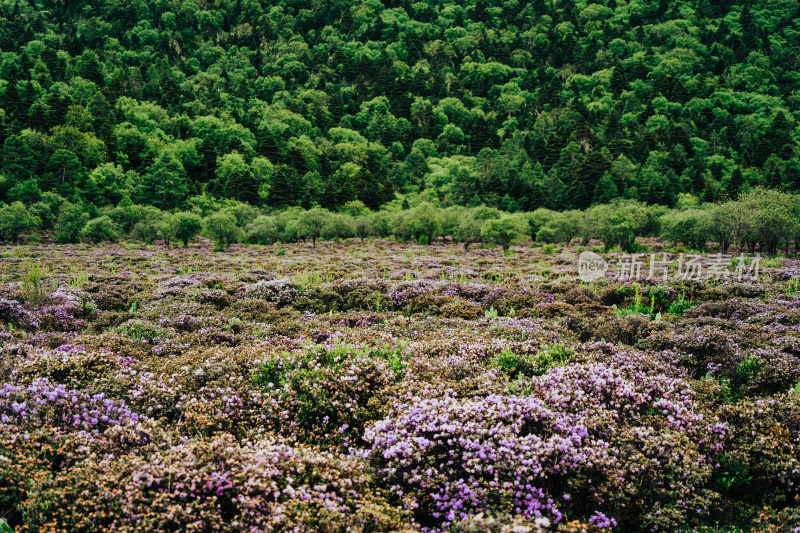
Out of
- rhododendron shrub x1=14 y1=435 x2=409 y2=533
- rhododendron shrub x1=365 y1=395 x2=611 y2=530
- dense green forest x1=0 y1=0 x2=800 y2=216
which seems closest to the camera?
rhododendron shrub x1=14 y1=435 x2=409 y2=533

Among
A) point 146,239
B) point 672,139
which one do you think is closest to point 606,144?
point 672,139

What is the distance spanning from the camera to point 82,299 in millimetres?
15039

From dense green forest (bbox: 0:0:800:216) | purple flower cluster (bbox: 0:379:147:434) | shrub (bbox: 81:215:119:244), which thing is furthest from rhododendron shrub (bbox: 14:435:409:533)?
dense green forest (bbox: 0:0:800:216)

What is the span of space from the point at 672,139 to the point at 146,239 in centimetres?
14643

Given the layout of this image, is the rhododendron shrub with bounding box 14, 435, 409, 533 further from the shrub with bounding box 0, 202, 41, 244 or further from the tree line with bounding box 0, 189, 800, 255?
the shrub with bounding box 0, 202, 41, 244

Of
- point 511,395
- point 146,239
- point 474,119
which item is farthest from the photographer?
point 474,119

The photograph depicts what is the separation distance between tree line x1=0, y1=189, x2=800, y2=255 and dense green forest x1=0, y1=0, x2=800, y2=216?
16.8 m

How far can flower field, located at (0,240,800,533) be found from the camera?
4.44m

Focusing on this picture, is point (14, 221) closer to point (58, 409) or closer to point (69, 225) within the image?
point (69, 225)

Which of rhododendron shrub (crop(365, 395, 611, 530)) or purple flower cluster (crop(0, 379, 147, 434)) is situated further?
purple flower cluster (crop(0, 379, 147, 434))

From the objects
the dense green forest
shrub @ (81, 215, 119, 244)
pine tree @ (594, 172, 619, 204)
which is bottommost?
shrub @ (81, 215, 119, 244)

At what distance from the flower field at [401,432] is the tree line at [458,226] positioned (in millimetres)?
52793

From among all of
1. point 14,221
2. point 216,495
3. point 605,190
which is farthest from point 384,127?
point 216,495

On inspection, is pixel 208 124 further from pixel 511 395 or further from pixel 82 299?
pixel 511 395
